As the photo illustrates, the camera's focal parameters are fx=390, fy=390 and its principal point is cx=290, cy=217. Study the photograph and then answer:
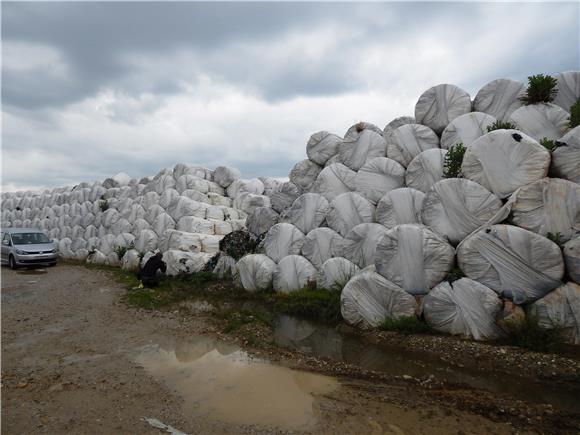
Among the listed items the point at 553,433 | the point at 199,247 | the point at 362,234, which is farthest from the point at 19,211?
the point at 553,433

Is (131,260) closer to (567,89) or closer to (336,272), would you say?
(336,272)

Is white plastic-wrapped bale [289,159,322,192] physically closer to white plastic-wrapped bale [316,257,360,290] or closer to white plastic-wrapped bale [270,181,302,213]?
white plastic-wrapped bale [270,181,302,213]

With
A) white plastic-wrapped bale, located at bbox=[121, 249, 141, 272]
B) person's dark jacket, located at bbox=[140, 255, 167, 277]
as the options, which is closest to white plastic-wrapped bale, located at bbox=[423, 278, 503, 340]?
person's dark jacket, located at bbox=[140, 255, 167, 277]

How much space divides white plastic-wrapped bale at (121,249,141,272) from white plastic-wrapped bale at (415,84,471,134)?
8.11 m

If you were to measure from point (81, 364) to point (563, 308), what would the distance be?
18.9 feet

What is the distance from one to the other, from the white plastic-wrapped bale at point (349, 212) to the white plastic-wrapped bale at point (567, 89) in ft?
11.0

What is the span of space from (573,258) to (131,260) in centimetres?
1004

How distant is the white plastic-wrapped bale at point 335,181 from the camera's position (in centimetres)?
775

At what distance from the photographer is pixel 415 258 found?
534cm

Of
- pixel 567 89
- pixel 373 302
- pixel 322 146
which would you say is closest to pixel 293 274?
pixel 373 302

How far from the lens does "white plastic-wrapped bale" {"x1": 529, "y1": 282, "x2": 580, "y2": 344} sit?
4.43m

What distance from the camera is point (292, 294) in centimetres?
703

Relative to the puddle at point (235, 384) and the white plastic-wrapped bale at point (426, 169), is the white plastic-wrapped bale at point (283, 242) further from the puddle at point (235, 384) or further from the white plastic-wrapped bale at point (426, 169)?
the puddle at point (235, 384)

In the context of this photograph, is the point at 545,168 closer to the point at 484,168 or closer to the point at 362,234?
the point at 484,168
